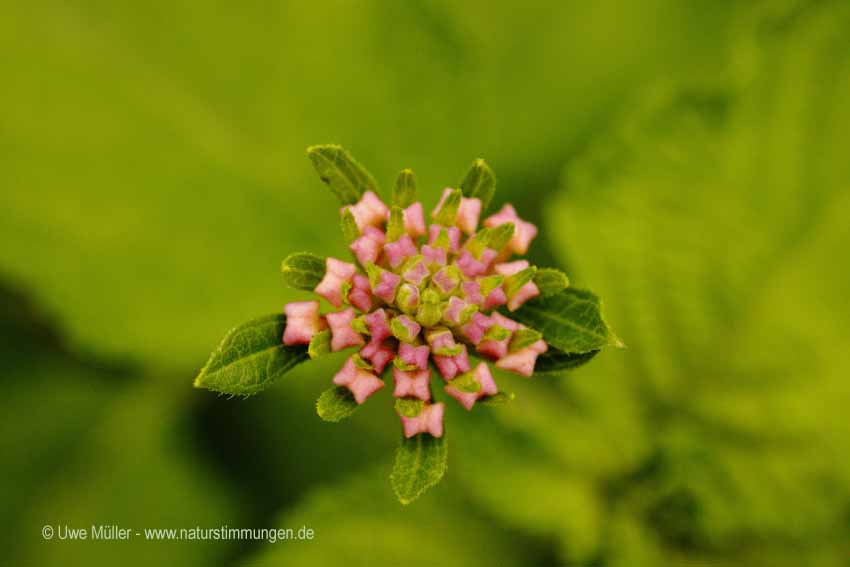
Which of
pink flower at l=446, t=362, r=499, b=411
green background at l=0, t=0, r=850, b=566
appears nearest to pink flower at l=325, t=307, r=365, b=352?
pink flower at l=446, t=362, r=499, b=411

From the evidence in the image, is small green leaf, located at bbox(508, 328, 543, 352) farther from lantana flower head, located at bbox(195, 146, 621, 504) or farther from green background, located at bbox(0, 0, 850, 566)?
green background, located at bbox(0, 0, 850, 566)

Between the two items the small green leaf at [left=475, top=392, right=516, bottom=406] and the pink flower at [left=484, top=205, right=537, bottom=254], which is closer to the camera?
the small green leaf at [left=475, top=392, right=516, bottom=406]

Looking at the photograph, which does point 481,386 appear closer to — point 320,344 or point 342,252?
point 320,344

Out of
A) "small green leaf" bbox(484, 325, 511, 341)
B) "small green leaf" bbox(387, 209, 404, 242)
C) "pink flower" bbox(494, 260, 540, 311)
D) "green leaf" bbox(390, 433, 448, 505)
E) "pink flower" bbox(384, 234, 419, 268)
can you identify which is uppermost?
"small green leaf" bbox(387, 209, 404, 242)

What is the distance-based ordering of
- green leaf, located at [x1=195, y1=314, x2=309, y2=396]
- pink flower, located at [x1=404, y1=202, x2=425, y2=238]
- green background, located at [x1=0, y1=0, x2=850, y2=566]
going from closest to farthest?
green leaf, located at [x1=195, y1=314, x2=309, y2=396]
pink flower, located at [x1=404, y1=202, x2=425, y2=238]
green background, located at [x1=0, y1=0, x2=850, y2=566]

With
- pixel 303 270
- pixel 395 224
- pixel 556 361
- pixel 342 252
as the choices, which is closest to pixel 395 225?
pixel 395 224

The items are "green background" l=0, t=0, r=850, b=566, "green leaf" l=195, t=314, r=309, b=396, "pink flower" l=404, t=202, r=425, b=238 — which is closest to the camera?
"green leaf" l=195, t=314, r=309, b=396

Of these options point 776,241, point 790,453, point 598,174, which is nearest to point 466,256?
point 598,174
